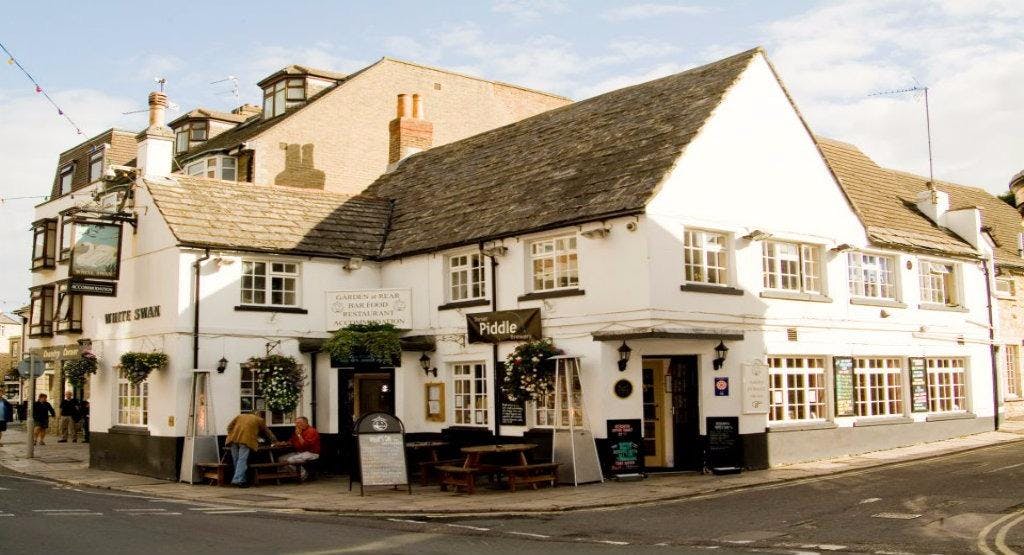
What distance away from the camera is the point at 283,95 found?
38.2 m

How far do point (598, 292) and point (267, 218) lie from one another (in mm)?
9088

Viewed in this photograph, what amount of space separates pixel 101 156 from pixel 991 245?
1364 inches

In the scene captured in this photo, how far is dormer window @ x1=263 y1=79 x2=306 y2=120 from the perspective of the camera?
37.9 m

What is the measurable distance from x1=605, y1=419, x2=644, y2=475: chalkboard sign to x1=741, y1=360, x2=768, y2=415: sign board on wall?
8.62ft

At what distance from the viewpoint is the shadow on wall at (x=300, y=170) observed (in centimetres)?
3359

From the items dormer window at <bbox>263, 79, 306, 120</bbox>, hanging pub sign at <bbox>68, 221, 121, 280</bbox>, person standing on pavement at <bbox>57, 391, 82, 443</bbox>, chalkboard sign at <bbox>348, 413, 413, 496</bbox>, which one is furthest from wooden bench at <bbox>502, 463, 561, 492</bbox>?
dormer window at <bbox>263, 79, 306, 120</bbox>

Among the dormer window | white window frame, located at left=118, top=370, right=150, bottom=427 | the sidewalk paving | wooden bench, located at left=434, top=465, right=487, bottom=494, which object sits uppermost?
the dormer window

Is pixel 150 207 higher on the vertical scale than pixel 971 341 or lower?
higher

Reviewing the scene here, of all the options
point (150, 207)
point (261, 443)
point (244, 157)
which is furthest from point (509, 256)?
point (244, 157)

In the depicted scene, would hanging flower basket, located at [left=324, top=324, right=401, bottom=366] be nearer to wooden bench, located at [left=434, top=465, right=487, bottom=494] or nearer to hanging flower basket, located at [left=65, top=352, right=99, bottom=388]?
wooden bench, located at [left=434, top=465, right=487, bottom=494]

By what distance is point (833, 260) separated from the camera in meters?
22.9

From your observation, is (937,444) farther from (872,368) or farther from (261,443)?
(261,443)

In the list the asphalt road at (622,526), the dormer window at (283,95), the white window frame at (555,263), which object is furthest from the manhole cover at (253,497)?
the dormer window at (283,95)

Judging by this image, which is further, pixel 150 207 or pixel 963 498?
pixel 150 207
